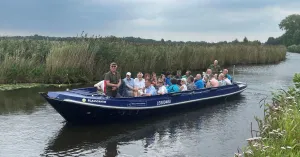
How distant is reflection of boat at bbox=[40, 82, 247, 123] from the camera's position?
11273 millimetres

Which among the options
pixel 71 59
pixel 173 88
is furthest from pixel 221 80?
pixel 71 59

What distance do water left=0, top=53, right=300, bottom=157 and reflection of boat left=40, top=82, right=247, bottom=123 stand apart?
296 millimetres

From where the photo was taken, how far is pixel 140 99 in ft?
41.3

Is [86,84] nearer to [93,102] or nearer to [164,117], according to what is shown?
[164,117]

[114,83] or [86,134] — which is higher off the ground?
[114,83]

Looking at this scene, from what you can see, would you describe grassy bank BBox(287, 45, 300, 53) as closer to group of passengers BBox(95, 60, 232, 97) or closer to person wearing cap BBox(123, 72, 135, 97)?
group of passengers BBox(95, 60, 232, 97)

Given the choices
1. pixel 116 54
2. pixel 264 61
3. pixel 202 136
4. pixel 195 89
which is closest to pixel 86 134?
pixel 202 136

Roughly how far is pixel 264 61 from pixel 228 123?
102 feet

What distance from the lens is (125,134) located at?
11.1m

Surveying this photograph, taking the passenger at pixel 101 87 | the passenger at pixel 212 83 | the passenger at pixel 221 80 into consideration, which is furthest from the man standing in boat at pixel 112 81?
the passenger at pixel 221 80

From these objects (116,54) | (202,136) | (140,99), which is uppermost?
(116,54)

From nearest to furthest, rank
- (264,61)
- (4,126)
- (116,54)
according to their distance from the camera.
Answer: (4,126) → (116,54) → (264,61)

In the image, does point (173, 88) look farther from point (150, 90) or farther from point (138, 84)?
point (138, 84)

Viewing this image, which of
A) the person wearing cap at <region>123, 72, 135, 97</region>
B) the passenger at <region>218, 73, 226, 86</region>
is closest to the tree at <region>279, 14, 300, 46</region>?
the passenger at <region>218, 73, 226, 86</region>
